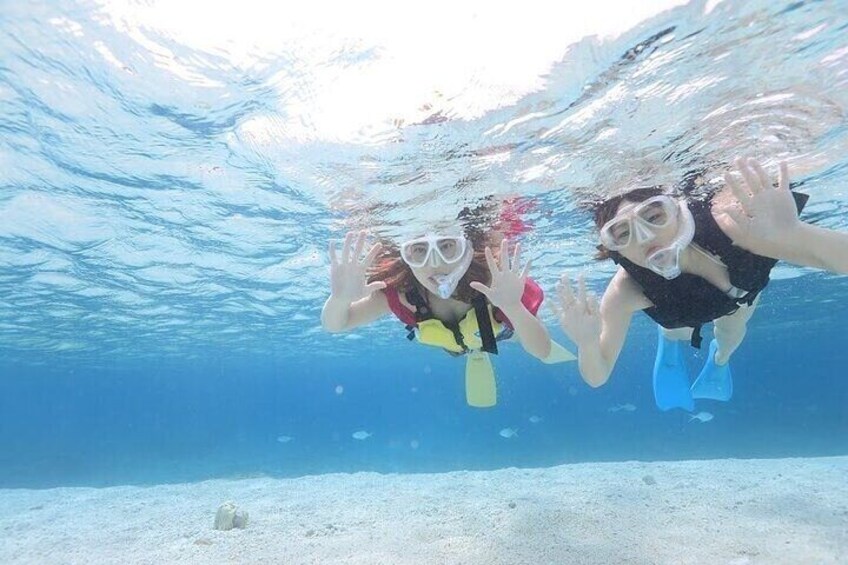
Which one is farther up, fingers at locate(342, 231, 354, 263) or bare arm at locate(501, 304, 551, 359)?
fingers at locate(342, 231, 354, 263)

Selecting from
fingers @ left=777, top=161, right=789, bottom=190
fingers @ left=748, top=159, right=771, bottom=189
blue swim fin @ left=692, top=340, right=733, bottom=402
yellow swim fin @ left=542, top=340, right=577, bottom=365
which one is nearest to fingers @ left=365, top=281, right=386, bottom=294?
yellow swim fin @ left=542, top=340, right=577, bottom=365

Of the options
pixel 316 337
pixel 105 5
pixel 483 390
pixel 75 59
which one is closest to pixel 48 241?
pixel 75 59

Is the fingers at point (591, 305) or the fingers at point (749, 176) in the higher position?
the fingers at point (749, 176)

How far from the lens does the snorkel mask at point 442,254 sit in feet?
20.9

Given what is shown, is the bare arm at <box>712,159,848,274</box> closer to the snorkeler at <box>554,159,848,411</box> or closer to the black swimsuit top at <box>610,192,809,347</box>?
the snorkeler at <box>554,159,848,411</box>

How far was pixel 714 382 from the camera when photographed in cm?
1080

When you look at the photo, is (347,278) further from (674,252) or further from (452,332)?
(674,252)

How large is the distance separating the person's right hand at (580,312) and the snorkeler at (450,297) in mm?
515

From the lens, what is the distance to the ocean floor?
7828mm

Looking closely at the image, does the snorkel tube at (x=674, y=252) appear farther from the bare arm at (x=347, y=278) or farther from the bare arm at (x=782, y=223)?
the bare arm at (x=347, y=278)

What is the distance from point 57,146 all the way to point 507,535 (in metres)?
11.1

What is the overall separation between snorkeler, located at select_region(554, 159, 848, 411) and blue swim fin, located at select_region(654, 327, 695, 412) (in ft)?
10.2

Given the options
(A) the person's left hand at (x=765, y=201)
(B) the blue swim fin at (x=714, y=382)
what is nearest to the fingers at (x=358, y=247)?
(A) the person's left hand at (x=765, y=201)

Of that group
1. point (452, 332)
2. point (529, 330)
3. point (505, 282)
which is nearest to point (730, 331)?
point (529, 330)
